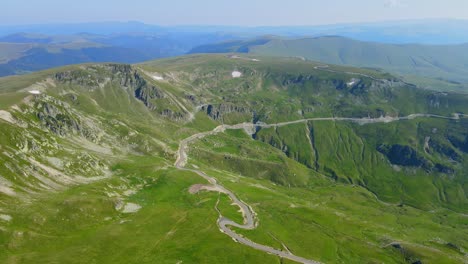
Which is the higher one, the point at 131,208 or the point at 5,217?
the point at 5,217

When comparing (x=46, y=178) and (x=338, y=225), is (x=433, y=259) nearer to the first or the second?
(x=338, y=225)

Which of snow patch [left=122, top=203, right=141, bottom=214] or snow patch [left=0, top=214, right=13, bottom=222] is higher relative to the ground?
snow patch [left=0, top=214, right=13, bottom=222]

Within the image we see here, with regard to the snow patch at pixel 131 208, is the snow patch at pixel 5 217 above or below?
above

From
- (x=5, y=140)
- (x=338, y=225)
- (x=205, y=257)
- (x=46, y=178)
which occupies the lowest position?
(x=338, y=225)

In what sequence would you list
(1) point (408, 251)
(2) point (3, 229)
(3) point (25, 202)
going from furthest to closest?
(1) point (408, 251), (3) point (25, 202), (2) point (3, 229)

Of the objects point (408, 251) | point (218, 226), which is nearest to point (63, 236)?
point (218, 226)

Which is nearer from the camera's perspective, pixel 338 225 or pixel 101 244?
pixel 101 244

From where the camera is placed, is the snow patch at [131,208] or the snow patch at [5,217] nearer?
the snow patch at [5,217]

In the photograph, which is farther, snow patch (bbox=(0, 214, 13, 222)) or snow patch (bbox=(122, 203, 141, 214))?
snow patch (bbox=(122, 203, 141, 214))

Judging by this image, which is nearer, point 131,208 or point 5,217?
point 5,217

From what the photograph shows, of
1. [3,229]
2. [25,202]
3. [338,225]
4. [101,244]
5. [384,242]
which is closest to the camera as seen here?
[3,229]

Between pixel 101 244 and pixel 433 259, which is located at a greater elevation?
pixel 101 244
